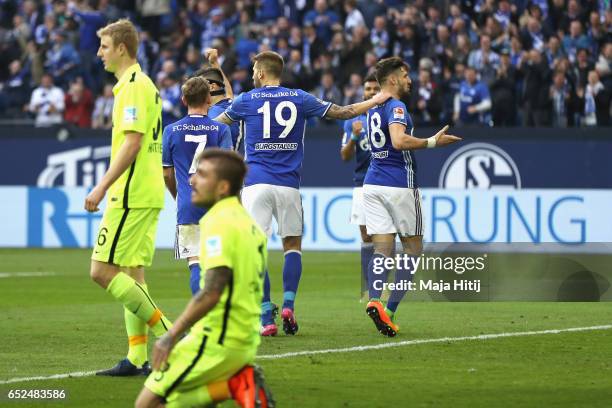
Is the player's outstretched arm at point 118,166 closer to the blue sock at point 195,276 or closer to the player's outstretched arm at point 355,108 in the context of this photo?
the blue sock at point 195,276

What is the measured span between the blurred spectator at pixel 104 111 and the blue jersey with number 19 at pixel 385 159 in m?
14.0

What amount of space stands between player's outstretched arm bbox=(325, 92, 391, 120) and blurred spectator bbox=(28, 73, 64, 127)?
50.4 feet

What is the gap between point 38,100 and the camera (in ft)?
86.2

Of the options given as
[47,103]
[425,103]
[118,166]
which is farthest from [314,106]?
[47,103]

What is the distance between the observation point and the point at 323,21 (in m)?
26.5

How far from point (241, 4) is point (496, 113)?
719 centimetres

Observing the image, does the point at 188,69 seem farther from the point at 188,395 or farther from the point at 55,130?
the point at 188,395

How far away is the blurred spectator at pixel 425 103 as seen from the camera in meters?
23.5

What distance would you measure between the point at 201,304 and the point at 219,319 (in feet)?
0.51

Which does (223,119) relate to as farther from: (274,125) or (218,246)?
(218,246)

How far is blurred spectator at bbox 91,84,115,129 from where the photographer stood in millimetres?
25812

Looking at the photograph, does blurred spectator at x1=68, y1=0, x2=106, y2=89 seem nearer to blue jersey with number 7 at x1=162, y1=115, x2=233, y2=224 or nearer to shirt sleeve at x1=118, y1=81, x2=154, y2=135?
blue jersey with number 7 at x1=162, y1=115, x2=233, y2=224

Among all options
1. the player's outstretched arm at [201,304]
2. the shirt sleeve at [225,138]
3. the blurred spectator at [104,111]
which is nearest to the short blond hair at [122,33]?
the shirt sleeve at [225,138]

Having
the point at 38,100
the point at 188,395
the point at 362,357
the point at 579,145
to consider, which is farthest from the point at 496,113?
the point at 188,395
